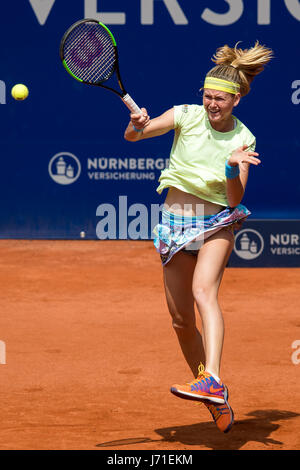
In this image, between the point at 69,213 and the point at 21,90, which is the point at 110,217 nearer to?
the point at 69,213

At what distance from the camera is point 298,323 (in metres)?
6.56

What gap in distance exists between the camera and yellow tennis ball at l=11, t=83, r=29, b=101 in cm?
912

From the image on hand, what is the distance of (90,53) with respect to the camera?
14.5ft

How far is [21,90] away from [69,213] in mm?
1453

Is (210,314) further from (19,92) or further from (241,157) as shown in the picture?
(19,92)

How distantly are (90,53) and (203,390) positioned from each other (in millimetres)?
1960

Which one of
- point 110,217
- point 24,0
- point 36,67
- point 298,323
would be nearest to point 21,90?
point 36,67

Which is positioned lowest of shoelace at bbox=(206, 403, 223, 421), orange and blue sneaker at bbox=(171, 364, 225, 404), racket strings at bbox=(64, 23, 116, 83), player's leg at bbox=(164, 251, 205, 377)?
shoelace at bbox=(206, 403, 223, 421)

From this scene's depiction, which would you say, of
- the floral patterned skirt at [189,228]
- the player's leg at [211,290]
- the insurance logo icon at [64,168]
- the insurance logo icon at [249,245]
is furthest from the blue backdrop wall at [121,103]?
the player's leg at [211,290]

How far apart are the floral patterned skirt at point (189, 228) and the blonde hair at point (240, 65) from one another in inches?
23.1

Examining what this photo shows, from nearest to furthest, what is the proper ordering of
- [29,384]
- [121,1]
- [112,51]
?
1. [112,51]
2. [29,384]
3. [121,1]

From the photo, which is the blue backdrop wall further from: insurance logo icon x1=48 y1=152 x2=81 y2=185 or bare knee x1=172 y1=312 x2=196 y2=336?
bare knee x1=172 y1=312 x2=196 y2=336

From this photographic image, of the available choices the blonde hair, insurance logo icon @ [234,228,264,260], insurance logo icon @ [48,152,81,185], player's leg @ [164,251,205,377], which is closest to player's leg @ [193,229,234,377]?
player's leg @ [164,251,205,377]

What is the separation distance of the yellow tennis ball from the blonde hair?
556cm
